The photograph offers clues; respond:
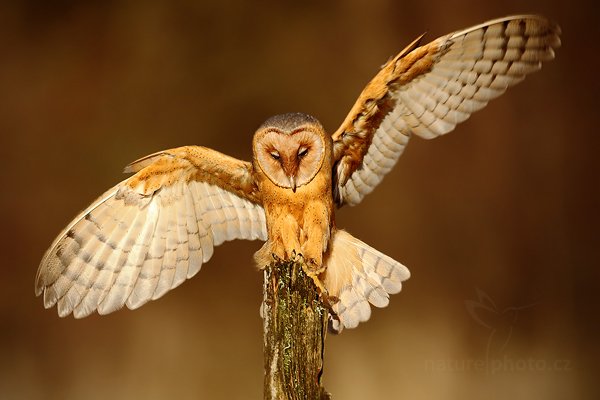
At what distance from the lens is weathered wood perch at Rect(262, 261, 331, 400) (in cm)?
213

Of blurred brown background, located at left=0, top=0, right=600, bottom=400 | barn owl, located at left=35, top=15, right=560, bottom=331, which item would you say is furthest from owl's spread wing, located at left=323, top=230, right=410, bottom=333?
blurred brown background, located at left=0, top=0, right=600, bottom=400

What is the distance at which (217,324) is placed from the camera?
13.4 ft

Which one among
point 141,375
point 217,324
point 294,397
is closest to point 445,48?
point 294,397

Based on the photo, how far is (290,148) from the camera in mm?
2387

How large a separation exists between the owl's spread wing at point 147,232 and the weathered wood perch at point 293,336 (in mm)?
612

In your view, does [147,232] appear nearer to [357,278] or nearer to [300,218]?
[300,218]

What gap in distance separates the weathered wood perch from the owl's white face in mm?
375

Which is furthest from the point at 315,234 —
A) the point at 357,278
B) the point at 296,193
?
the point at 357,278

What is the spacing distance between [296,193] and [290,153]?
6.5 inches

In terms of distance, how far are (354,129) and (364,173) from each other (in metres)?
0.21

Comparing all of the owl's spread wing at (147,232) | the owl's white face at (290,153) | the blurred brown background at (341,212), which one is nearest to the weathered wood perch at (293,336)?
the owl's white face at (290,153)

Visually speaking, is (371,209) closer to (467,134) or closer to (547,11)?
(467,134)

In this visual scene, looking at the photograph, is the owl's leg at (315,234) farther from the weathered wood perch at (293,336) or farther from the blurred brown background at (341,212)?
the blurred brown background at (341,212)

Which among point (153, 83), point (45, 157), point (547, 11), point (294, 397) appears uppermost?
point (547, 11)
